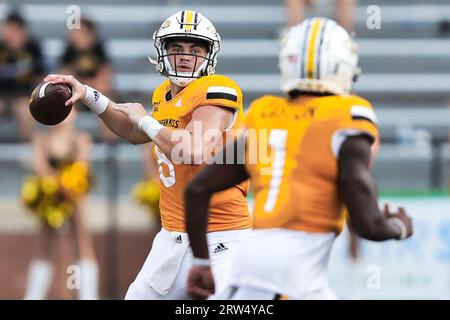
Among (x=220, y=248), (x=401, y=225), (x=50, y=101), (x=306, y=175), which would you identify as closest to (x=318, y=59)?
(x=306, y=175)

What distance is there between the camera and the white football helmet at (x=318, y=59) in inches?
151

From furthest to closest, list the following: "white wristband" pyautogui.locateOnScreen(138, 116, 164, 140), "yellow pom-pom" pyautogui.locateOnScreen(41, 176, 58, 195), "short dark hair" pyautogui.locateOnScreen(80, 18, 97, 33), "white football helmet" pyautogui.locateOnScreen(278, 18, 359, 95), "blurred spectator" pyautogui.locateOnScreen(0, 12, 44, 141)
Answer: "blurred spectator" pyautogui.locateOnScreen(0, 12, 44, 141)
"short dark hair" pyautogui.locateOnScreen(80, 18, 97, 33)
"yellow pom-pom" pyautogui.locateOnScreen(41, 176, 58, 195)
"white wristband" pyautogui.locateOnScreen(138, 116, 164, 140)
"white football helmet" pyautogui.locateOnScreen(278, 18, 359, 95)

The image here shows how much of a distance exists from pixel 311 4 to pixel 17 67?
9.75ft

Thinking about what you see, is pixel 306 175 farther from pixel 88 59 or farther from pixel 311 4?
pixel 311 4

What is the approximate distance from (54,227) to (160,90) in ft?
14.1

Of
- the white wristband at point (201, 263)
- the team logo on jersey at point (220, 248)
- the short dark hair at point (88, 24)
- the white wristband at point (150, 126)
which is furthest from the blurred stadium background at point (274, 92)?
the white wristband at point (201, 263)

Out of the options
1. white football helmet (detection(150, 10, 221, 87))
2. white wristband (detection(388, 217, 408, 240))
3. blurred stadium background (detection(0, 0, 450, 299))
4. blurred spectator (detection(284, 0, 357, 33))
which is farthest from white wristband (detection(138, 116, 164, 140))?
blurred spectator (detection(284, 0, 357, 33))

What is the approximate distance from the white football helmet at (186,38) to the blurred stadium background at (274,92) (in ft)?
13.0

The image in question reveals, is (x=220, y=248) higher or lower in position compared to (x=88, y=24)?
lower

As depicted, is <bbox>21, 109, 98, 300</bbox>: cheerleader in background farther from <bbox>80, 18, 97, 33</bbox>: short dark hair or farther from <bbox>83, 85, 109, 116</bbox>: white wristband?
<bbox>83, 85, 109, 116</bbox>: white wristband

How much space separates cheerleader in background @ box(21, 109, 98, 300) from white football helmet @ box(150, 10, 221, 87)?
164 inches

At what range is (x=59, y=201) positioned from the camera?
9.25 m

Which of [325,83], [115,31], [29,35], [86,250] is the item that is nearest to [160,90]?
[325,83]

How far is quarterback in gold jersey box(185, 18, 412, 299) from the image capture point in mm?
3695
